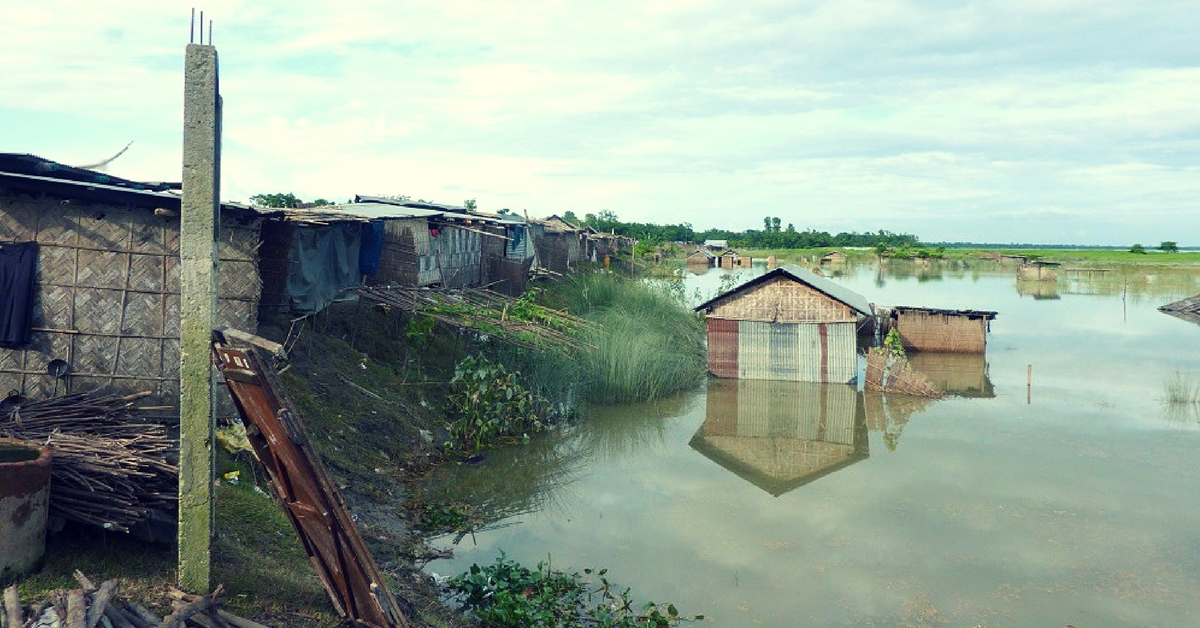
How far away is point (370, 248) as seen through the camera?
511 inches

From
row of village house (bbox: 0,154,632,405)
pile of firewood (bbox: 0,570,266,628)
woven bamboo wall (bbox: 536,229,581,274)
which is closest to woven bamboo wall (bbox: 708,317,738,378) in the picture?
woven bamboo wall (bbox: 536,229,581,274)

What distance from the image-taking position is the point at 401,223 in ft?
46.8

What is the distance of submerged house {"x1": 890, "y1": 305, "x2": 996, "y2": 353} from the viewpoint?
21.0 m

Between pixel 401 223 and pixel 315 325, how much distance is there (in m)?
2.67

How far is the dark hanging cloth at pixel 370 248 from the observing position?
12863mm

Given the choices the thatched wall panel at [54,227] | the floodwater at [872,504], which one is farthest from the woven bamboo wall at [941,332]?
the thatched wall panel at [54,227]

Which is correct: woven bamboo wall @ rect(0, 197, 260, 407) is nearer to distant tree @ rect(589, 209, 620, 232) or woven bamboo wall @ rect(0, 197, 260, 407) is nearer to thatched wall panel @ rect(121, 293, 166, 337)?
thatched wall panel @ rect(121, 293, 166, 337)

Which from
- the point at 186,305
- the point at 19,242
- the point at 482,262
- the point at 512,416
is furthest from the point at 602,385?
the point at 186,305

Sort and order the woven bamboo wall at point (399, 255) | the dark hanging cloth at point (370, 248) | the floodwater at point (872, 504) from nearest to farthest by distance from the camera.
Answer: the floodwater at point (872, 504) → the dark hanging cloth at point (370, 248) → the woven bamboo wall at point (399, 255)

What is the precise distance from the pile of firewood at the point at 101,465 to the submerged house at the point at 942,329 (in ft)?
62.0

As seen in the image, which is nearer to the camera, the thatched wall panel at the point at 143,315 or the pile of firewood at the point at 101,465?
the pile of firewood at the point at 101,465

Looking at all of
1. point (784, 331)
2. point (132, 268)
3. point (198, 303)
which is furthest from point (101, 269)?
point (784, 331)

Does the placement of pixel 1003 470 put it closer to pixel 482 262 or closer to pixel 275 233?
pixel 275 233

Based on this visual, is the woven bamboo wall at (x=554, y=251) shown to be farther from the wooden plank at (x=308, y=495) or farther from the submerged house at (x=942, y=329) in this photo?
the wooden plank at (x=308, y=495)
